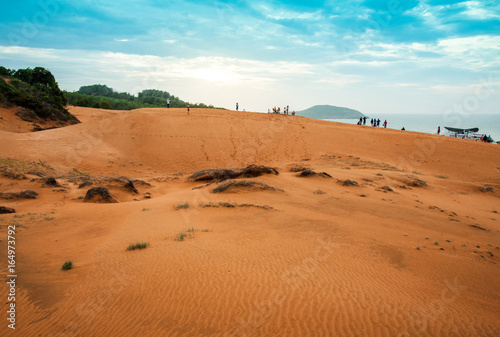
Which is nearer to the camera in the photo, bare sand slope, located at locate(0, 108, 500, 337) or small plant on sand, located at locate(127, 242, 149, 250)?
bare sand slope, located at locate(0, 108, 500, 337)

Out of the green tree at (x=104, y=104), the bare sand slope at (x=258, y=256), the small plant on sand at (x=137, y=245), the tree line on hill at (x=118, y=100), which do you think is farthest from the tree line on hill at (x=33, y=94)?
the small plant on sand at (x=137, y=245)

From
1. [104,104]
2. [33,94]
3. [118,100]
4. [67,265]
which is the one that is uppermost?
[118,100]

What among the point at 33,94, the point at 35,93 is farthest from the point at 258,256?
the point at 35,93

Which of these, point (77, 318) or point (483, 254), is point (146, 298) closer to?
point (77, 318)

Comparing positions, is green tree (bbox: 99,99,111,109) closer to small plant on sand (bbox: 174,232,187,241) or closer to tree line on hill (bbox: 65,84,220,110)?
tree line on hill (bbox: 65,84,220,110)

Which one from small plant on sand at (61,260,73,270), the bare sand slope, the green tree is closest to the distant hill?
the green tree

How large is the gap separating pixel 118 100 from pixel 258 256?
54.0 m

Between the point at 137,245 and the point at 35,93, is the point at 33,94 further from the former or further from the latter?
the point at 137,245

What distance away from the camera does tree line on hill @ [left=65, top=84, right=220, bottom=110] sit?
48.7m

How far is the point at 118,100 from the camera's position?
51.6m

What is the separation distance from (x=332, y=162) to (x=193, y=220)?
14.5 meters

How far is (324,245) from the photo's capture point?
6559mm

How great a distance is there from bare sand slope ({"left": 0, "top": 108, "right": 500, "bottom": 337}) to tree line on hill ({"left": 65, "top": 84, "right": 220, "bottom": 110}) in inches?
1061

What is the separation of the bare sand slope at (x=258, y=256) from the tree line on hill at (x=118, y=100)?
26.9 m
